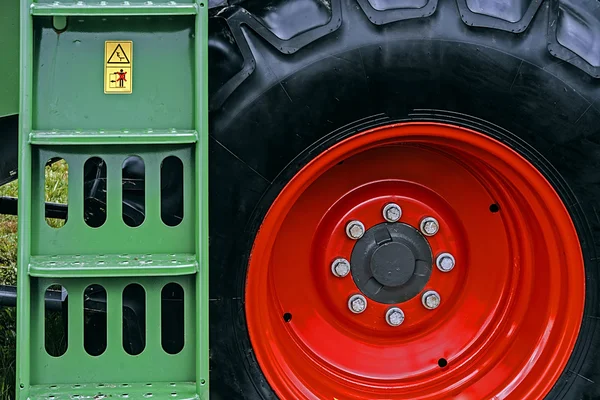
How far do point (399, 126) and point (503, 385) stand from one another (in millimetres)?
796

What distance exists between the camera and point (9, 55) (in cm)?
197

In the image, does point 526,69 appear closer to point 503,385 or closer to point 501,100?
point 501,100

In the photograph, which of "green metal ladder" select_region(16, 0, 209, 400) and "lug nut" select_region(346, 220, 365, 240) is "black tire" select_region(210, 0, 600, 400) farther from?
"lug nut" select_region(346, 220, 365, 240)

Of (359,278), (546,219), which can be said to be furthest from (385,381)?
(546,219)

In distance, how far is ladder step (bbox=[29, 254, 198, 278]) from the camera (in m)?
1.59

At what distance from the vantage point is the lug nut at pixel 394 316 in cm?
211

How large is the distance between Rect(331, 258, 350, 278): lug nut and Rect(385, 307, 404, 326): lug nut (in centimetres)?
17

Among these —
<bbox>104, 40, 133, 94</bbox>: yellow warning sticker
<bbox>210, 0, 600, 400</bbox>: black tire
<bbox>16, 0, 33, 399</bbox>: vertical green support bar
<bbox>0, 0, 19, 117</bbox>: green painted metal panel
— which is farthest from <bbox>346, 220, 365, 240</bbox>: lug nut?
<bbox>0, 0, 19, 117</bbox>: green painted metal panel

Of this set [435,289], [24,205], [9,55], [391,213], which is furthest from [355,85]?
[9,55]

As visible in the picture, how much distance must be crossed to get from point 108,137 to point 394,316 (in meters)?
0.96

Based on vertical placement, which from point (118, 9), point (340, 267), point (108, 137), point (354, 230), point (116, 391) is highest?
point (118, 9)

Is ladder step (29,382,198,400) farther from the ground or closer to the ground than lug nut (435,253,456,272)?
closer to the ground

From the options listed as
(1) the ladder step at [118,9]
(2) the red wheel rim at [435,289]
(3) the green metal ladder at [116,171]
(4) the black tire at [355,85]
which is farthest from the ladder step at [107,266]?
(1) the ladder step at [118,9]

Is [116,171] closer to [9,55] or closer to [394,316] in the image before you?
[9,55]
